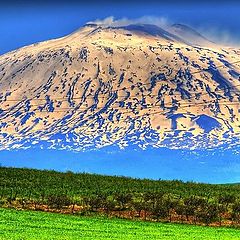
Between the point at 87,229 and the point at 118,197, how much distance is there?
41.8 feet

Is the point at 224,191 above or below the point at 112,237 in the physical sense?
above

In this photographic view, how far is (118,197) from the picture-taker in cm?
3875

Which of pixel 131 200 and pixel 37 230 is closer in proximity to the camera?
pixel 37 230

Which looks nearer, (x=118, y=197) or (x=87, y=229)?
(x=87, y=229)

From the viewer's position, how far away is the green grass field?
77.0 feet

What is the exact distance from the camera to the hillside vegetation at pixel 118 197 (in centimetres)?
3556

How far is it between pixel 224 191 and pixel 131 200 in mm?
15550

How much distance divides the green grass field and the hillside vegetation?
3664 mm

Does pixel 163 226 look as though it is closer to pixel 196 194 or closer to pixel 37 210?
pixel 37 210

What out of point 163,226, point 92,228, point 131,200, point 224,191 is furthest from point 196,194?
Answer: point 92,228

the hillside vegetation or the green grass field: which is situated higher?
the hillside vegetation

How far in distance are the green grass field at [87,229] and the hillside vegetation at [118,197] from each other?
12.0 feet

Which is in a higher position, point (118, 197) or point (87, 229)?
point (118, 197)

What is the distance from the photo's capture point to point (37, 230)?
24422 millimetres
